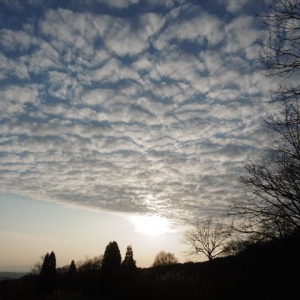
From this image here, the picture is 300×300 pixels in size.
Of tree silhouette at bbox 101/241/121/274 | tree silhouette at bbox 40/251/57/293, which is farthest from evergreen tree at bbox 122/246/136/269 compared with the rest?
tree silhouette at bbox 40/251/57/293

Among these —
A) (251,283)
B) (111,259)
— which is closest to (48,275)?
(111,259)

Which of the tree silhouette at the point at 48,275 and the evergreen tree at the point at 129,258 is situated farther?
the tree silhouette at the point at 48,275

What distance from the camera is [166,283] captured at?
1930cm

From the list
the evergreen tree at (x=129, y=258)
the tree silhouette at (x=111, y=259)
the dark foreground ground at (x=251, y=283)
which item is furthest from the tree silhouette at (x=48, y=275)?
the dark foreground ground at (x=251, y=283)

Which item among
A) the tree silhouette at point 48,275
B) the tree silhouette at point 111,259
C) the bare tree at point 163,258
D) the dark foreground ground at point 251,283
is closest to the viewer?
the dark foreground ground at point 251,283

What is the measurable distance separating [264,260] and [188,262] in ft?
109

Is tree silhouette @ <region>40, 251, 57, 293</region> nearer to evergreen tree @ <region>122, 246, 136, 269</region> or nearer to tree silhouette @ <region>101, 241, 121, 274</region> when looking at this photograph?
tree silhouette @ <region>101, 241, 121, 274</region>

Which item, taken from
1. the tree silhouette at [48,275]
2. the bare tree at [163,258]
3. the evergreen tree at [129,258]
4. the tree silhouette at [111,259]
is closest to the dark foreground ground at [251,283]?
the tree silhouette at [111,259]

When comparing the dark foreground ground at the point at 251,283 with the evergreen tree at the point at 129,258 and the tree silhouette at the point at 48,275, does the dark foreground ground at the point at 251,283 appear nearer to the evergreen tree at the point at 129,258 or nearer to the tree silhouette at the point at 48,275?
the evergreen tree at the point at 129,258

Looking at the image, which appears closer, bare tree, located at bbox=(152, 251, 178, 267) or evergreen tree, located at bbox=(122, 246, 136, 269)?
evergreen tree, located at bbox=(122, 246, 136, 269)

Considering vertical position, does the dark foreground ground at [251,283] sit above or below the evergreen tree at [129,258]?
below

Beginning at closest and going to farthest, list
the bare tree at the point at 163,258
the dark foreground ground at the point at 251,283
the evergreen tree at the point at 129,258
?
1. the dark foreground ground at the point at 251,283
2. the evergreen tree at the point at 129,258
3. the bare tree at the point at 163,258

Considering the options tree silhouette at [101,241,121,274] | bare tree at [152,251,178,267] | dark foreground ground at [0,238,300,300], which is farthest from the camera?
bare tree at [152,251,178,267]

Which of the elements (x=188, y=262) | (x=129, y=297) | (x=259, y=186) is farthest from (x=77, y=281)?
(x=259, y=186)
